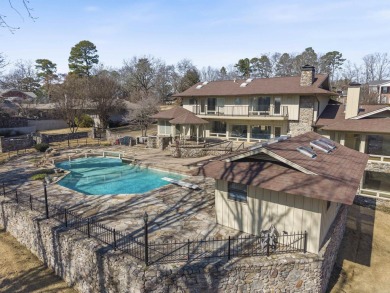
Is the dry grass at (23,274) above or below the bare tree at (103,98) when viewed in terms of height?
below

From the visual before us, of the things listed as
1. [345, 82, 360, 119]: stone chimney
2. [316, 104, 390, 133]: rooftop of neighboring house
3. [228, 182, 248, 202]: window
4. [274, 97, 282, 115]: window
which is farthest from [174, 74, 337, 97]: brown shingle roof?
[228, 182, 248, 202]: window

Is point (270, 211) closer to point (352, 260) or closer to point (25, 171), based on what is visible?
point (352, 260)

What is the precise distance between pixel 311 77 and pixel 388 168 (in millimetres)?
12462

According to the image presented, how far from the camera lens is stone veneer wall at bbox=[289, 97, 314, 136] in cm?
2775

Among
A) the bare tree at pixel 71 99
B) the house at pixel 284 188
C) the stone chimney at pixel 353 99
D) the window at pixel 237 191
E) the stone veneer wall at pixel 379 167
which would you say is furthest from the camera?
the bare tree at pixel 71 99

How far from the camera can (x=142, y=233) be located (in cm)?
1162

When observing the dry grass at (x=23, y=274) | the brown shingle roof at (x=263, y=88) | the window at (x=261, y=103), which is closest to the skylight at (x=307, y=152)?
the dry grass at (x=23, y=274)

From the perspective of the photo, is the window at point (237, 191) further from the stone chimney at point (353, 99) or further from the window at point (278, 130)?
the window at point (278, 130)

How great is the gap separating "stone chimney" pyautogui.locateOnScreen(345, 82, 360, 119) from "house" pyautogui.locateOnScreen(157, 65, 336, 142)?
110 inches

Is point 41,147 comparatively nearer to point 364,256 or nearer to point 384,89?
point 364,256

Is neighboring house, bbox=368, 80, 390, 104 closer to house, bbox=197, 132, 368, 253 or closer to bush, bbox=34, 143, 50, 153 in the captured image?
house, bbox=197, 132, 368, 253

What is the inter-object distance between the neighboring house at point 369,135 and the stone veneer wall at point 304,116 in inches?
113

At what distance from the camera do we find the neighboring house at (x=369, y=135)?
779 inches

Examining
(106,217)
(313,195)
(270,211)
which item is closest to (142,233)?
(106,217)
